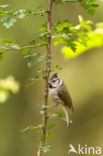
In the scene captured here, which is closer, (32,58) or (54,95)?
(32,58)

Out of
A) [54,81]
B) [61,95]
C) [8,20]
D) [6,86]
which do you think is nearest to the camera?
[8,20]

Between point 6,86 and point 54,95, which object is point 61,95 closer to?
point 54,95

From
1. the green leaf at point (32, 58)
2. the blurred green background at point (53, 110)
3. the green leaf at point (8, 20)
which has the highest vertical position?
the green leaf at point (8, 20)

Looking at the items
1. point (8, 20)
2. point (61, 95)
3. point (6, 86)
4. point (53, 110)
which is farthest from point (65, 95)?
point (53, 110)

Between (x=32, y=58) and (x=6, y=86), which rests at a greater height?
(x=32, y=58)

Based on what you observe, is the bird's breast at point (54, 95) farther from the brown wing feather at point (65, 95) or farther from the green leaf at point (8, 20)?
the green leaf at point (8, 20)

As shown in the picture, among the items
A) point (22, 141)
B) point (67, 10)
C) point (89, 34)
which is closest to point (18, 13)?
point (89, 34)

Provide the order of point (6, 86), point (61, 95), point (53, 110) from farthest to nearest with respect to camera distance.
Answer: point (53, 110) → point (6, 86) → point (61, 95)

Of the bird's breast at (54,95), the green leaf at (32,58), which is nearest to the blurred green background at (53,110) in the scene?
the bird's breast at (54,95)

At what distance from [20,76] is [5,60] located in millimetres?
350

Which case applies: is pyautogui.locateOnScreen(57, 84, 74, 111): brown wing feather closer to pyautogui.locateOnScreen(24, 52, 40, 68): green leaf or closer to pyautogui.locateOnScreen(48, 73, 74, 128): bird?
pyautogui.locateOnScreen(48, 73, 74, 128): bird

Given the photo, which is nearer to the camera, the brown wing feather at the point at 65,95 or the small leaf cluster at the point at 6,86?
the brown wing feather at the point at 65,95

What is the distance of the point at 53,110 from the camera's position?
555 cm

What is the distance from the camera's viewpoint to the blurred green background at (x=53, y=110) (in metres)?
5.60
